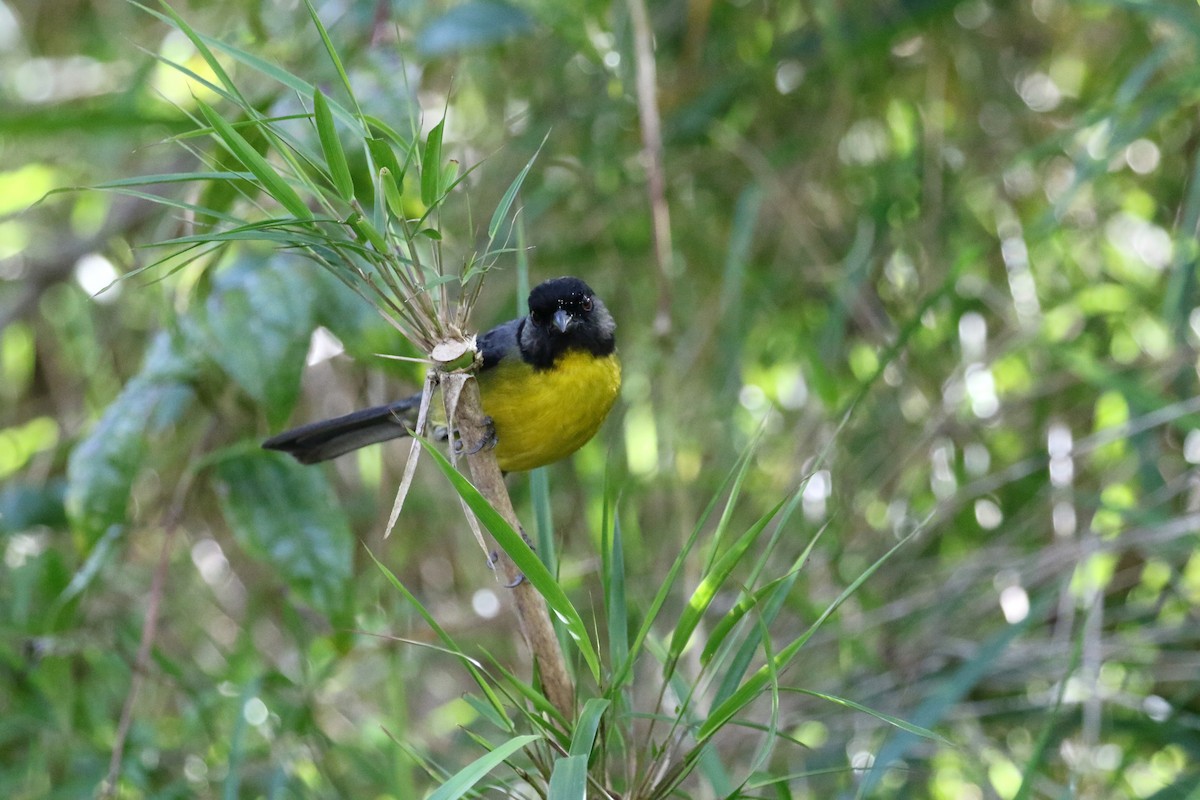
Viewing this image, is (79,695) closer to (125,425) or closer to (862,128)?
(125,425)

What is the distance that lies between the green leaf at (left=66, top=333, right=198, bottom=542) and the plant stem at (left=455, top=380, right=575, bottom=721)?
1.05 m

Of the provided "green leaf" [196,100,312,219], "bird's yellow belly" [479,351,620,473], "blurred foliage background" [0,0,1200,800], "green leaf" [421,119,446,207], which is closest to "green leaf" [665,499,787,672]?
"green leaf" [421,119,446,207]

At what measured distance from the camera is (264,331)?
2.52m

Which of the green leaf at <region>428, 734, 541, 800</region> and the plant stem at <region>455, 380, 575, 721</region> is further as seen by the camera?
the plant stem at <region>455, 380, 575, 721</region>

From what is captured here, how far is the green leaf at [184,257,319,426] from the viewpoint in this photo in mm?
2490

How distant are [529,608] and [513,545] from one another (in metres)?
0.27

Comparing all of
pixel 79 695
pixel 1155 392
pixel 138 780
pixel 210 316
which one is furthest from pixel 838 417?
pixel 79 695

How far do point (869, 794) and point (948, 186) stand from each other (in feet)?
7.09

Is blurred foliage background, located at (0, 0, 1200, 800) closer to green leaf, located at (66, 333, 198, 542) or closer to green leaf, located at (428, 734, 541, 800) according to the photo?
green leaf, located at (66, 333, 198, 542)

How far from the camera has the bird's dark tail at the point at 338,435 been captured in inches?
115

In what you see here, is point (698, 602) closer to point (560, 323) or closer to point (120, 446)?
point (560, 323)

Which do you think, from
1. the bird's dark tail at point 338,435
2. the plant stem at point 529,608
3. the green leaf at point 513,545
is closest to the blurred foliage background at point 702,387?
the bird's dark tail at point 338,435

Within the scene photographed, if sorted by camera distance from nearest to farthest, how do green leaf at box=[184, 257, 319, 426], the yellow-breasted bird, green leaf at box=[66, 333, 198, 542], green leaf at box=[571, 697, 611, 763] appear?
green leaf at box=[571, 697, 611, 763], green leaf at box=[184, 257, 319, 426], green leaf at box=[66, 333, 198, 542], the yellow-breasted bird

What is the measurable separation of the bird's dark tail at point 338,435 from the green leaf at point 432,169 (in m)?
1.15
